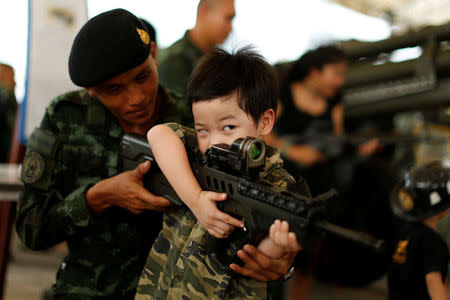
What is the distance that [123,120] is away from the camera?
959 millimetres

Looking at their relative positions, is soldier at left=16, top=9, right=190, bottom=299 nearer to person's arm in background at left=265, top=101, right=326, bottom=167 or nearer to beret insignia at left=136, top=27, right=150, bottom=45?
beret insignia at left=136, top=27, right=150, bottom=45

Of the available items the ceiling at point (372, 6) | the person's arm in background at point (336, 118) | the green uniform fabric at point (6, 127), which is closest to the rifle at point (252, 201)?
the person's arm in background at point (336, 118)

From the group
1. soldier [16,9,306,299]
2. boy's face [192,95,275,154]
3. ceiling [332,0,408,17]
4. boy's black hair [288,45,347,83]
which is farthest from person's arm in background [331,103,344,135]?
boy's face [192,95,275,154]

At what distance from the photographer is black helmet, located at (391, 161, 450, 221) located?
0.92 m

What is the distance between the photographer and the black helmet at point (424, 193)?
921mm

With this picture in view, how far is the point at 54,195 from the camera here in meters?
0.95

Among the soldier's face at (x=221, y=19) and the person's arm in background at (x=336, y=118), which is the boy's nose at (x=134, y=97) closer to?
the soldier's face at (x=221, y=19)

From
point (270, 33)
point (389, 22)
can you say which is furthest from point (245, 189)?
point (389, 22)

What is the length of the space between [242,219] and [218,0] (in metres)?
0.62

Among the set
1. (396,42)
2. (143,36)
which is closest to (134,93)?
(143,36)

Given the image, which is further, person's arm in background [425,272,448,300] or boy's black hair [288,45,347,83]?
boy's black hair [288,45,347,83]

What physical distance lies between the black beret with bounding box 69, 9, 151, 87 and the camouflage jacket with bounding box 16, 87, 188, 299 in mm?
172

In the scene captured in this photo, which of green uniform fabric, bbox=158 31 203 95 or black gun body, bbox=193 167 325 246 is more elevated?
green uniform fabric, bbox=158 31 203 95

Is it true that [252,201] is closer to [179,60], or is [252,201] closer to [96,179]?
[96,179]
